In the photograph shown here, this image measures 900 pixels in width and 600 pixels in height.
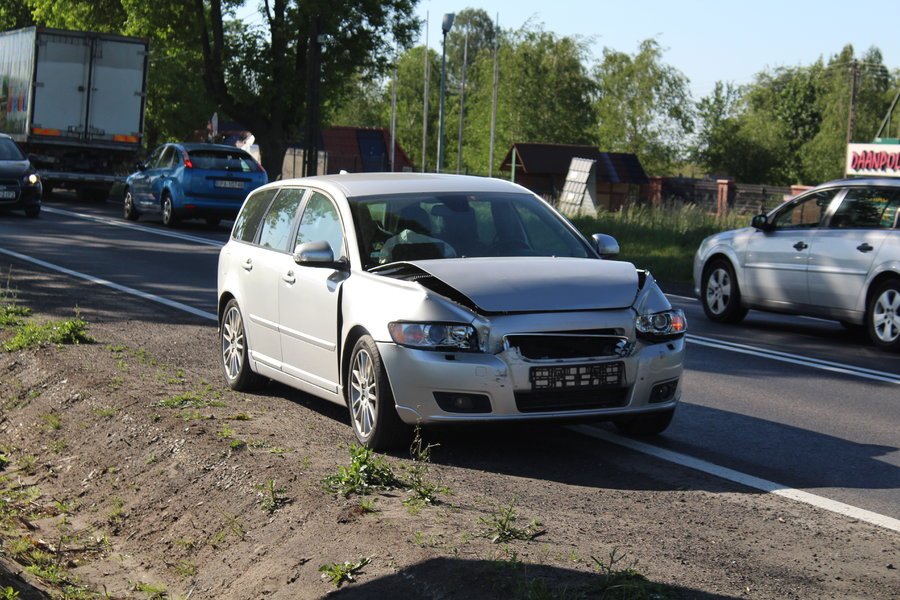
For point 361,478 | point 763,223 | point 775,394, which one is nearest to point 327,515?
point 361,478

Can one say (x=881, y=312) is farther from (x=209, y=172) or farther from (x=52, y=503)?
(x=209, y=172)

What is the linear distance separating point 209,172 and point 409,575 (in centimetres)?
2416

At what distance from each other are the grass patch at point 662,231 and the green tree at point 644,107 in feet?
237

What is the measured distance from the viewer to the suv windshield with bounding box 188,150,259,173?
28.8m

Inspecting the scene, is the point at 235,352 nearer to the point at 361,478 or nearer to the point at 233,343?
the point at 233,343

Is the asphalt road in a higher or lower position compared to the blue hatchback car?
lower

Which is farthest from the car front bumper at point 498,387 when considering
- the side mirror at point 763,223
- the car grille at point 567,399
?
the side mirror at point 763,223

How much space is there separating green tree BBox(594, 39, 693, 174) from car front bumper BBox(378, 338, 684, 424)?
9724 centimetres

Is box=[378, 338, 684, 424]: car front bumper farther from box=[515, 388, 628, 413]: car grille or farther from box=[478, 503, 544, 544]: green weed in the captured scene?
box=[478, 503, 544, 544]: green weed

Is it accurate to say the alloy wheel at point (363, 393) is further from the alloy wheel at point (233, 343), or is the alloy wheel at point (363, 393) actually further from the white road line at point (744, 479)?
the alloy wheel at point (233, 343)

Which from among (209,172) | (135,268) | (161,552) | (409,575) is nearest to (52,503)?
(161,552)

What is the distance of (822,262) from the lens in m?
14.7

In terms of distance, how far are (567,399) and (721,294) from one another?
933 centimetres

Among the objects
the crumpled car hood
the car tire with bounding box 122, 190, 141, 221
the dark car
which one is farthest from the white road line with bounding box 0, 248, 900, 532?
the car tire with bounding box 122, 190, 141, 221
